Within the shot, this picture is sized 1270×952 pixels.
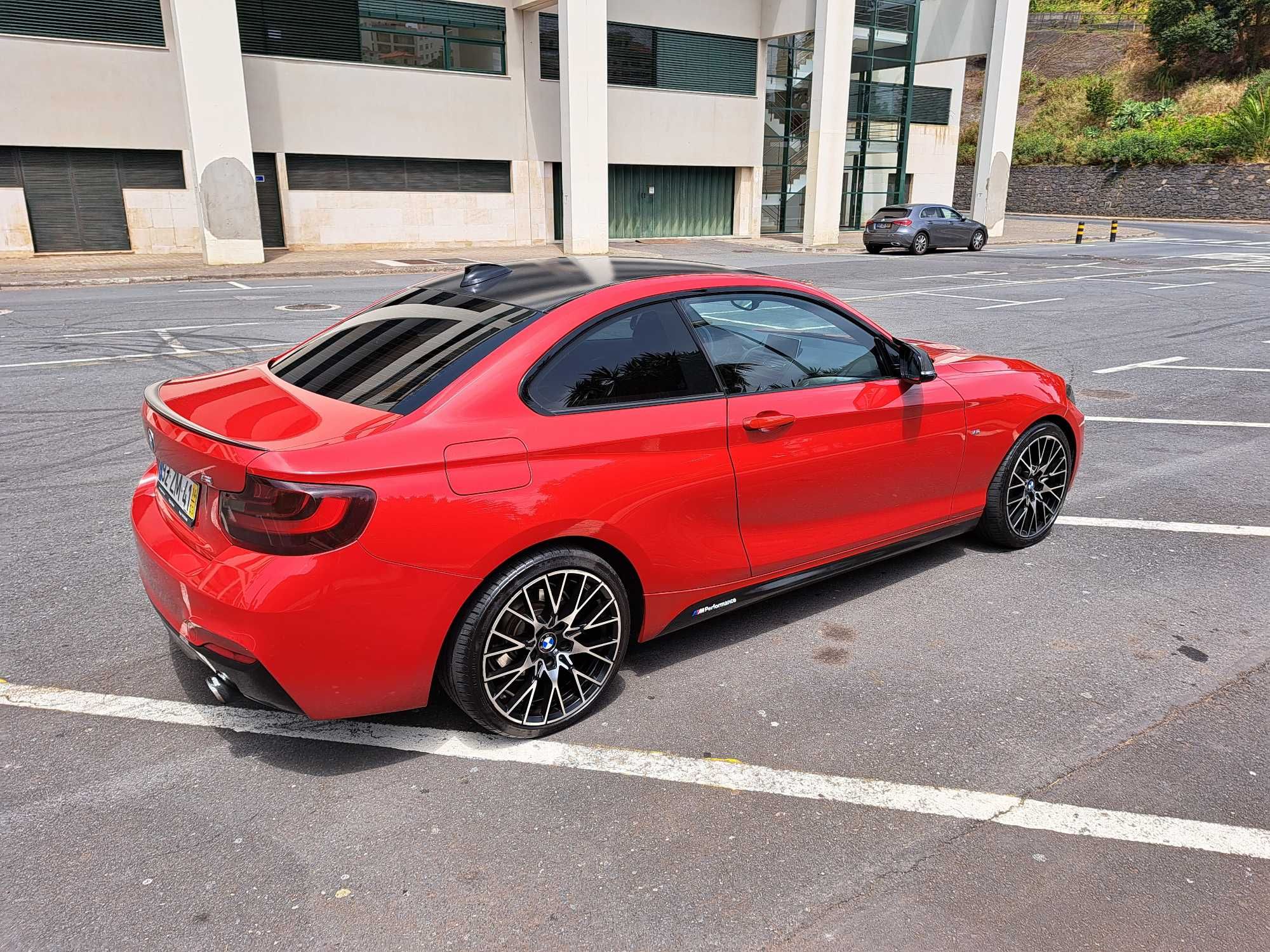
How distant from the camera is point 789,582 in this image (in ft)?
13.6

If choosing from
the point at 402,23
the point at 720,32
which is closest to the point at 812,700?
the point at 402,23

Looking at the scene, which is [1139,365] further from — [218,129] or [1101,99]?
[1101,99]

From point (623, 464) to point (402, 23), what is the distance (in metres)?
27.8

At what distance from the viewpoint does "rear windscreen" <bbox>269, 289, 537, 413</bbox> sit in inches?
134

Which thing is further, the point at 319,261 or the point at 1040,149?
the point at 1040,149

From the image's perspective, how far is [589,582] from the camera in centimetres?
345

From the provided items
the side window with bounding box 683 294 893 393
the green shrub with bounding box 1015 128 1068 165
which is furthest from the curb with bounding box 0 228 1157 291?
the green shrub with bounding box 1015 128 1068 165

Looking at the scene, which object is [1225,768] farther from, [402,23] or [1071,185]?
[1071,185]

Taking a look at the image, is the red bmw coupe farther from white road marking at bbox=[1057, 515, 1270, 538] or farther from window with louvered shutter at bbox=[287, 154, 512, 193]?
window with louvered shutter at bbox=[287, 154, 512, 193]

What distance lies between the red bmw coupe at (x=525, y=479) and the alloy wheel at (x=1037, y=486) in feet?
2.03

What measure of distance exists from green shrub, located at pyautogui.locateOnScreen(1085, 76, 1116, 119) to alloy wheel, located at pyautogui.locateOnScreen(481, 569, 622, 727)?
207ft

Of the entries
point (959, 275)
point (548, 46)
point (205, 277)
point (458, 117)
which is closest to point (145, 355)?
point (205, 277)

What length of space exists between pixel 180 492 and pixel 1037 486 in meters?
4.30

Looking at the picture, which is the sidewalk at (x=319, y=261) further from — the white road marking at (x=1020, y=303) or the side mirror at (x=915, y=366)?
the side mirror at (x=915, y=366)
